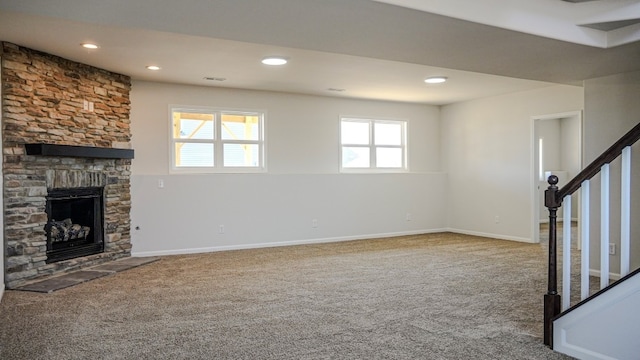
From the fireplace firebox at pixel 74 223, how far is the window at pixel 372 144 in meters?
3.93

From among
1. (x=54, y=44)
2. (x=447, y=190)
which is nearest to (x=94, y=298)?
(x=54, y=44)

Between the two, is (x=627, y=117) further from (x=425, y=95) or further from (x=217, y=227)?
(x=217, y=227)

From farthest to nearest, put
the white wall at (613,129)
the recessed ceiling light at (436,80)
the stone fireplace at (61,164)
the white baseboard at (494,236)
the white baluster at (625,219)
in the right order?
the white baseboard at (494,236)
the recessed ceiling light at (436,80)
the stone fireplace at (61,164)
the white wall at (613,129)
the white baluster at (625,219)

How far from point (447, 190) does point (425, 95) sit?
2098 mm

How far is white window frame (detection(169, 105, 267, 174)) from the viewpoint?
6695mm

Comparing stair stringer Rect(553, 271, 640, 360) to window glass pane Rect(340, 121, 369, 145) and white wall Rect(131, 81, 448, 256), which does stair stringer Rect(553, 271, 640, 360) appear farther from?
window glass pane Rect(340, 121, 369, 145)

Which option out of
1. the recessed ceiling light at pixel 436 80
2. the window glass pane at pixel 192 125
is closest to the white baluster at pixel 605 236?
the recessed ceiling light at pixel 436 80

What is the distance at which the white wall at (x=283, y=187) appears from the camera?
650 cm

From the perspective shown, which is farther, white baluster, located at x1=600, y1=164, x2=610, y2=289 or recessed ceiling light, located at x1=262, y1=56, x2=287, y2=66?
recessed ceiling light, located at x1=262, y1=56, x2=287, y2=66

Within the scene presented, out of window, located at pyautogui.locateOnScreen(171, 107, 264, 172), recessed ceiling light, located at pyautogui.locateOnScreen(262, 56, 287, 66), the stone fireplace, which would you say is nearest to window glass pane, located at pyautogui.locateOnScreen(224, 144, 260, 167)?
window, located at pyautogui.locateOnScreen(171, 107, 264, 172)

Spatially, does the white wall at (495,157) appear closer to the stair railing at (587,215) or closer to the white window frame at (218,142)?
the white window frame at (218,142)

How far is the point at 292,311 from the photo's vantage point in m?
3.89

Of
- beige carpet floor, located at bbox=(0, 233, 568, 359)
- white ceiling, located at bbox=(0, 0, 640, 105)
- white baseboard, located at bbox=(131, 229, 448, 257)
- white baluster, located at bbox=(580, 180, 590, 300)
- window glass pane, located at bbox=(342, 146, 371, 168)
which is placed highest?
white ceiling, located at bbox=(0, 0, 640, 105)

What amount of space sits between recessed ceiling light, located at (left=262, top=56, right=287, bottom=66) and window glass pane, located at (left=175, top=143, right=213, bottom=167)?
214cm
